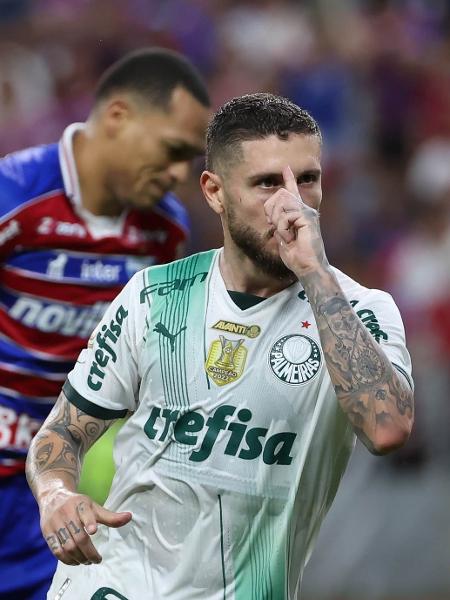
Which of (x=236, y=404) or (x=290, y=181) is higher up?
(x=290, y=181)

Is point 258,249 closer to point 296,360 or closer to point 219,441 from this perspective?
point 296,360

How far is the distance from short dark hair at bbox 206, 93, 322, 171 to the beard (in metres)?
0.19

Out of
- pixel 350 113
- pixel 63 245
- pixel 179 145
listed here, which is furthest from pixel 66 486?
pixel 350 113

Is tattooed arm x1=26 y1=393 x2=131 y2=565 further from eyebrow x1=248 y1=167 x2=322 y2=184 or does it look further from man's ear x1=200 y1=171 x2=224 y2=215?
eyebrow x1=248 y1=167 x2=322 y2=184

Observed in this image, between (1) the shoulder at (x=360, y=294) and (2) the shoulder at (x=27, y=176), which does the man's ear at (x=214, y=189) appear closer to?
(1) the shoulder at (x=360, y=294)

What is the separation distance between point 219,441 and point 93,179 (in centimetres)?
206

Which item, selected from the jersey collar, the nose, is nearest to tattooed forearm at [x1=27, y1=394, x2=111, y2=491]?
the jersey collar

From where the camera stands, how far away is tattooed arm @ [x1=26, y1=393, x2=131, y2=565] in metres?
3.02

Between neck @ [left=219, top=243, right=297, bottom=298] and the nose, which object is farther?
the nose

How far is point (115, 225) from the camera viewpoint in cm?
511

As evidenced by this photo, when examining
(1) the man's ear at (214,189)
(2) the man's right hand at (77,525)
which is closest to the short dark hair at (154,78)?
(1) the man's ear at (214,189)

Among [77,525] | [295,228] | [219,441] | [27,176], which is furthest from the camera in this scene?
[27,176]

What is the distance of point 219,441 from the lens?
10.8 ft

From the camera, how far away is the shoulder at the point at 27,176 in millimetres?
4781
